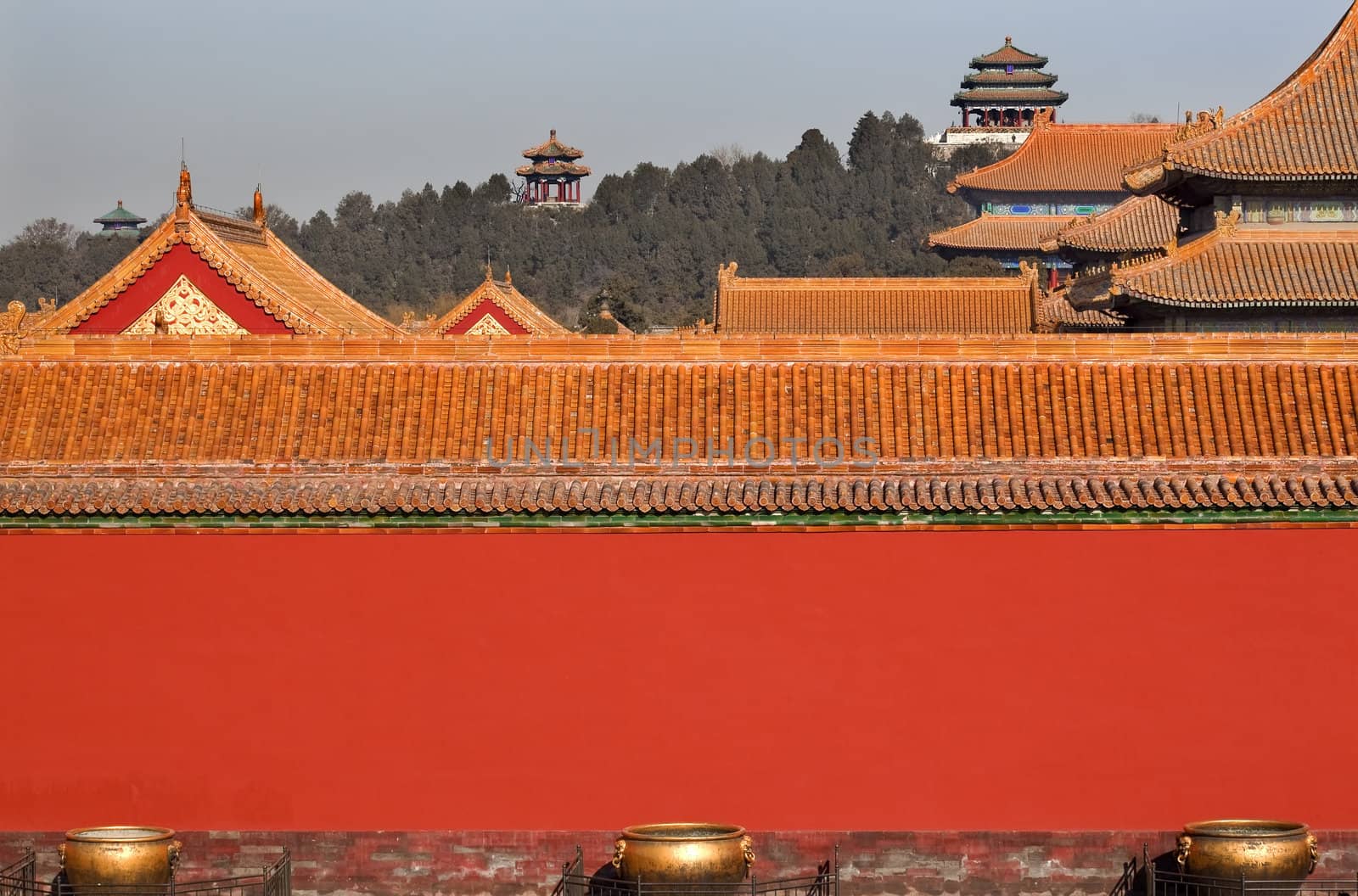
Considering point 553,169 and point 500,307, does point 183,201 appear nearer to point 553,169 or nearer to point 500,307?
point 500,307

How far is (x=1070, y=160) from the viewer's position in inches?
2598

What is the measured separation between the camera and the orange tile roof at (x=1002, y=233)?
6500 cm

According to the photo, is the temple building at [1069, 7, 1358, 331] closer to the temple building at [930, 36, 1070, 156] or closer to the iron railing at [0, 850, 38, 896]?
the iron railing at [0, 850, 38, 896]

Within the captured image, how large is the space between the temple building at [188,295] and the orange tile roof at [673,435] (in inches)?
310

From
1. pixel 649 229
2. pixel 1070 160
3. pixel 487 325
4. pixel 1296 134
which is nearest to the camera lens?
pixel 1296 134

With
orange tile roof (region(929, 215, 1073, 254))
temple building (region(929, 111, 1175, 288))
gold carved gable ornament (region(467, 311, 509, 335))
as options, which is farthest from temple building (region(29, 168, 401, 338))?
temple building (region(929, 111, 1175, 288))

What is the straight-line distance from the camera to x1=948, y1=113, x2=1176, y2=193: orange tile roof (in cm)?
6494

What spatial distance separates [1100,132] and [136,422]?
52770mm

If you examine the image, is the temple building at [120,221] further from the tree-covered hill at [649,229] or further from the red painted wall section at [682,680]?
the red painted wall section at [682,680]

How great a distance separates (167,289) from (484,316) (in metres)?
17.9

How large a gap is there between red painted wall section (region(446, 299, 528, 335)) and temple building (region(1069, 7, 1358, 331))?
1881 centimetres

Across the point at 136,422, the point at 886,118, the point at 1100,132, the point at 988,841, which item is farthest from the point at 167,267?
the point at 886,118

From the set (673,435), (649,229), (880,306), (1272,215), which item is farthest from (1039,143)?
(673,435)

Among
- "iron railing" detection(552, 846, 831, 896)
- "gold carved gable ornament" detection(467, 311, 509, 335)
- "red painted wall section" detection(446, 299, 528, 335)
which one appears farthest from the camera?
"red painted wall section" detection(446, 299, 528, 335)
